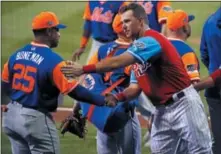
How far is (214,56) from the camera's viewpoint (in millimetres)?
6863

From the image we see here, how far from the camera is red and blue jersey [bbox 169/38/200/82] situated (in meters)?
6.99

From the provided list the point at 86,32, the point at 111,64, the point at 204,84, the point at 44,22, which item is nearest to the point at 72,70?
the point at 111,64

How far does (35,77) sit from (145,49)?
3.62 ft

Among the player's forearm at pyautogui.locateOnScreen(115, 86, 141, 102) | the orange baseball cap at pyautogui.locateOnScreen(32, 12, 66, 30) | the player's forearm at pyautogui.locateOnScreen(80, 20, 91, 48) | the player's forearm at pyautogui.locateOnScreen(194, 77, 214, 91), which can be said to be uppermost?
the orange baseball cap at pyautogui.locateOnScreen(32, 12, 66, 30)

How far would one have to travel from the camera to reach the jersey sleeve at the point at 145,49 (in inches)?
221

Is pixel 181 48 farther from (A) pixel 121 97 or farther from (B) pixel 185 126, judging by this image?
(B) pixel 185 126

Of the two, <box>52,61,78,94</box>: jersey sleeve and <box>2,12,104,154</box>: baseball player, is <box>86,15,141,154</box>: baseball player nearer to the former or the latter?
<box>2,12,104,154</box>: baseball player

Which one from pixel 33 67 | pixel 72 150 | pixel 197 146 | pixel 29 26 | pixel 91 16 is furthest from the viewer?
pixel 29 26

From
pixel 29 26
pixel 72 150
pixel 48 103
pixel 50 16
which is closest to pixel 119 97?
pixel 48 103

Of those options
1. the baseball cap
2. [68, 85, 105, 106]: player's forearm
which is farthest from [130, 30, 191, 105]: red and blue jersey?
the baseball cap

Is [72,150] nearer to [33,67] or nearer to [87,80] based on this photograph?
[87,80]

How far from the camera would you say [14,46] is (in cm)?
1498

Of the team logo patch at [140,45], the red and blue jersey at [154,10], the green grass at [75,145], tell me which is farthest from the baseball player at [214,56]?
the red and blue jersey at [154,10]

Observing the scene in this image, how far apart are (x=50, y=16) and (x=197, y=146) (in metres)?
1.81
